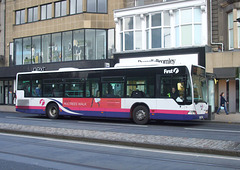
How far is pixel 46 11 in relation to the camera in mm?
31516

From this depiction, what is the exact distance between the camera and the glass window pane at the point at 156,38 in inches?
959

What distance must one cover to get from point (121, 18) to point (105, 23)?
2.74 metres

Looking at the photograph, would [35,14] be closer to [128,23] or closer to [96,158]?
[128,23]

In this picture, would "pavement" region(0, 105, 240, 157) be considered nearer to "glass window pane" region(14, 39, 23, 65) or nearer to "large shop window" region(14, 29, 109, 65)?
"large shop window" region(14, 29, 109, 65)

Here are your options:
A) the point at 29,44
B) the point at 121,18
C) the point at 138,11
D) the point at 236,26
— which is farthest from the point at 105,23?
the point at 236,26

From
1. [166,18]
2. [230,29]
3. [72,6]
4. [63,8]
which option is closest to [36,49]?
[63,8]

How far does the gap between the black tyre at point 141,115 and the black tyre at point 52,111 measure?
5.75 m

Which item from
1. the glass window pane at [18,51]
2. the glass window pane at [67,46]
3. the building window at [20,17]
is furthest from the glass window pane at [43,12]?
the glass window pane at [18,51]

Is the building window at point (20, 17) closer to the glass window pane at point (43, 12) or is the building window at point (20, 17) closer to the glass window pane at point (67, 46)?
the glass window pane at point (43, 12)

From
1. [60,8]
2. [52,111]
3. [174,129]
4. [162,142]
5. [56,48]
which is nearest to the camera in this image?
[162,142]

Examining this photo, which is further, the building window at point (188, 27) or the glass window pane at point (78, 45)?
the glass window pane at point (78, 45)

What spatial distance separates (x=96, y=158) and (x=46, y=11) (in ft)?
88.4

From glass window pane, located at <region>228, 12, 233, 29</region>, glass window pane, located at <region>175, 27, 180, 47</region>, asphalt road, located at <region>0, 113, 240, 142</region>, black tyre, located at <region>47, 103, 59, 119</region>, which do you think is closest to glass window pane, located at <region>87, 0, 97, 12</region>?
glass window pane, located at <region>175, 27, 180, 47</region>

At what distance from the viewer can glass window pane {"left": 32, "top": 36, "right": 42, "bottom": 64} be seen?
32234mm
